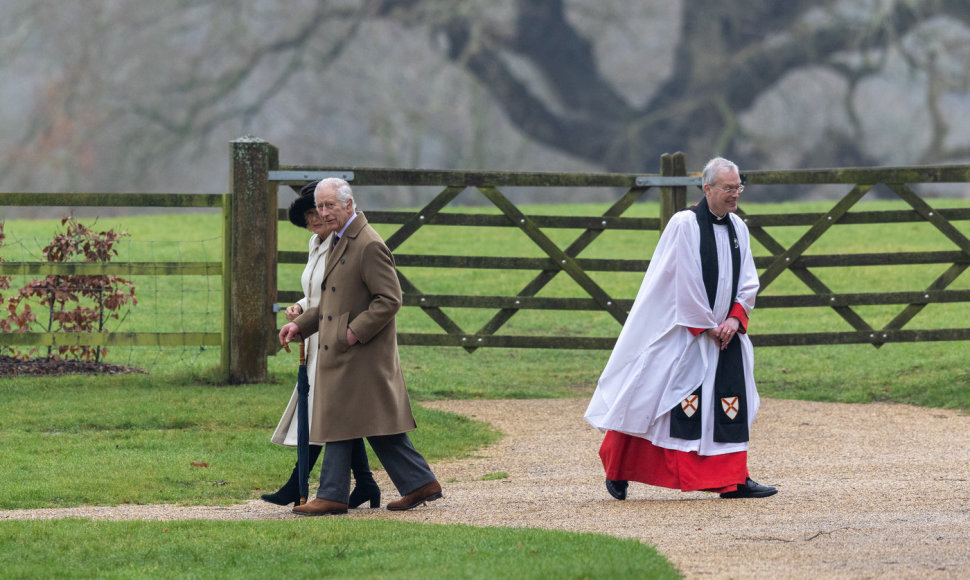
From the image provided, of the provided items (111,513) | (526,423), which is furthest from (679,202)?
(111,513)

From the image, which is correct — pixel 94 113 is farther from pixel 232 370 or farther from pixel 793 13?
pixel 232 370

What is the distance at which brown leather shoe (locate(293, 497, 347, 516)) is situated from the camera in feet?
21.4

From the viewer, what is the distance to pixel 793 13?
39.4m

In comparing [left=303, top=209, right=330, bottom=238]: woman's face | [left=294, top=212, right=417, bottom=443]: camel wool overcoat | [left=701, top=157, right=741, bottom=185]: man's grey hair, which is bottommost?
[left=294, top=212, right=417, bottom=443]: camel wool overcoat

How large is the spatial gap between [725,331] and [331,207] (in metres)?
2.23

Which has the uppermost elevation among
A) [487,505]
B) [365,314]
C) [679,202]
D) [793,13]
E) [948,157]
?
[793,13]

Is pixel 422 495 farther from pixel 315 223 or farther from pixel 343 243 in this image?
pixel 315 223

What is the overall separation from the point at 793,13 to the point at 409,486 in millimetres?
35511

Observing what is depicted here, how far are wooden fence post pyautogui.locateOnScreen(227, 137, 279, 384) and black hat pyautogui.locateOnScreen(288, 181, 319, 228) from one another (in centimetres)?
349

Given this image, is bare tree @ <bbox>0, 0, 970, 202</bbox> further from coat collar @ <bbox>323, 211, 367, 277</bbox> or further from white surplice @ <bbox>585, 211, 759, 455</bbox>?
coat collar @ <bbox>323, 211, 367, 277</bbox>

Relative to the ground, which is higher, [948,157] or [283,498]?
[948,157]

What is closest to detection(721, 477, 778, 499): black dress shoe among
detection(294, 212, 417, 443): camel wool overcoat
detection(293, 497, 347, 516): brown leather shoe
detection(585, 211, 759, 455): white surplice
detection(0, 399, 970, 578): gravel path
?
detection(0, 399, 970, 578): gravel path

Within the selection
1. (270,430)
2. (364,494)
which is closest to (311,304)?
(364,494)

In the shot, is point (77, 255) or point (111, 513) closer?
point (111, 513)
